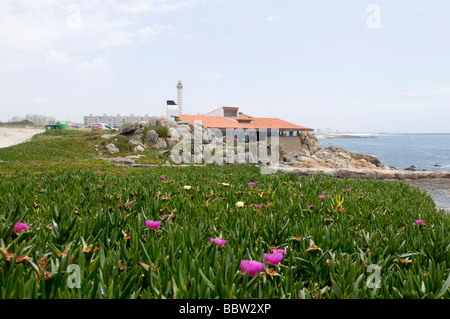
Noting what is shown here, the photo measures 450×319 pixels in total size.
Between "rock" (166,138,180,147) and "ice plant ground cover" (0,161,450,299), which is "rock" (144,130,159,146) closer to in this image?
"rock" (166,138,180,147)

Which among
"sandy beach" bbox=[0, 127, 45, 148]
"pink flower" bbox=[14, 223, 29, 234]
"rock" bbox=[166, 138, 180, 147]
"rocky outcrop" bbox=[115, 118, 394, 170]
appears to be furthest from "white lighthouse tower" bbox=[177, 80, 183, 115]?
"pink flower" bbox=[14, 223, 29, 234]

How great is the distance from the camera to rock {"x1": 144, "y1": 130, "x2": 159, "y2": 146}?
27.2m

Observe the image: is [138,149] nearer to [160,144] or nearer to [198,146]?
[160,144]

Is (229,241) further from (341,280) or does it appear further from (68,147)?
(68,147)

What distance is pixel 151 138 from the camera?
27.2 metres

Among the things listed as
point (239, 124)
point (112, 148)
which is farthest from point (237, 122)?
point (112, 148)

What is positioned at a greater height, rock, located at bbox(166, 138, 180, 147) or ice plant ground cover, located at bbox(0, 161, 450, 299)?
rock, located at bbox(166, 138, 180, 147)

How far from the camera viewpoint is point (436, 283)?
1.51 metres

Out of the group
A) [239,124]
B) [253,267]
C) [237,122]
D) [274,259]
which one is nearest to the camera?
[253,267]

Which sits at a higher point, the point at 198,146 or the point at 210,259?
the point at 198,146

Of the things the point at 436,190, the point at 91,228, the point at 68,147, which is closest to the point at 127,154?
the point at 68,147

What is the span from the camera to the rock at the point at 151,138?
27172 millimetres

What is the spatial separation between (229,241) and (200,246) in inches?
9.1

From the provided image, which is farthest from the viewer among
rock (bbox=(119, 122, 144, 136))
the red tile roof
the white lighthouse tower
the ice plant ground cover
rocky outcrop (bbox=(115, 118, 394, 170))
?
the white lighthouse tower
